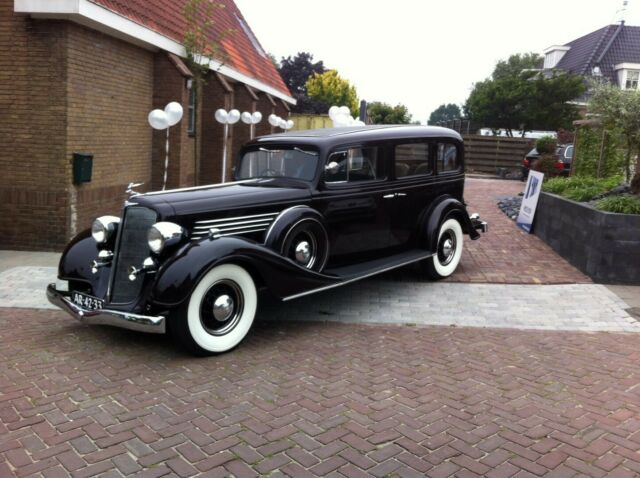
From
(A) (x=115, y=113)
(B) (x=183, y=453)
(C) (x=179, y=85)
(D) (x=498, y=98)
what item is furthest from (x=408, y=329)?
(D) (x=498, y=98)

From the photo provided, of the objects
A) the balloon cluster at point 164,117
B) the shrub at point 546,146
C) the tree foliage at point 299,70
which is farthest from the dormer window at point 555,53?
the balloon cluster at point 164,117

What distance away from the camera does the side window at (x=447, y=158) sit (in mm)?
7577

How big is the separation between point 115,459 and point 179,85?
9.24 meters

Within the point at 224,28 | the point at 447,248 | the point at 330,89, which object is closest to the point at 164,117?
the point at 447,248

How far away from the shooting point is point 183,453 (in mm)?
3258

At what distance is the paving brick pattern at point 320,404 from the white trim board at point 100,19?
14.4 ft

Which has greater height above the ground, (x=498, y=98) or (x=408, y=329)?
(x=498, y=98)

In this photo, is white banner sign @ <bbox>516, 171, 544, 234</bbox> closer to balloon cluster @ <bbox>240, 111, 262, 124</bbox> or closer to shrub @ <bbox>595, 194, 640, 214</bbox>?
shrub @ <bbox>595, 194, 640, 214</bbox>

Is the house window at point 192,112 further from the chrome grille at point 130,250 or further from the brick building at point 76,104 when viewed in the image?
the chrome grille at point 130,250

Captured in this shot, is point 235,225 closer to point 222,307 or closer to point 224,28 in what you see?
point 222,307

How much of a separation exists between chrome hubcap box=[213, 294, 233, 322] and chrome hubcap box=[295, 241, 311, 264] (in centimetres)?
95

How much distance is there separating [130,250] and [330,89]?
4889 cm

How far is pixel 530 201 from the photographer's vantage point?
10859mm

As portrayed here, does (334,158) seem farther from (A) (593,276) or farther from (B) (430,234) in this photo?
(A) (593,276)
